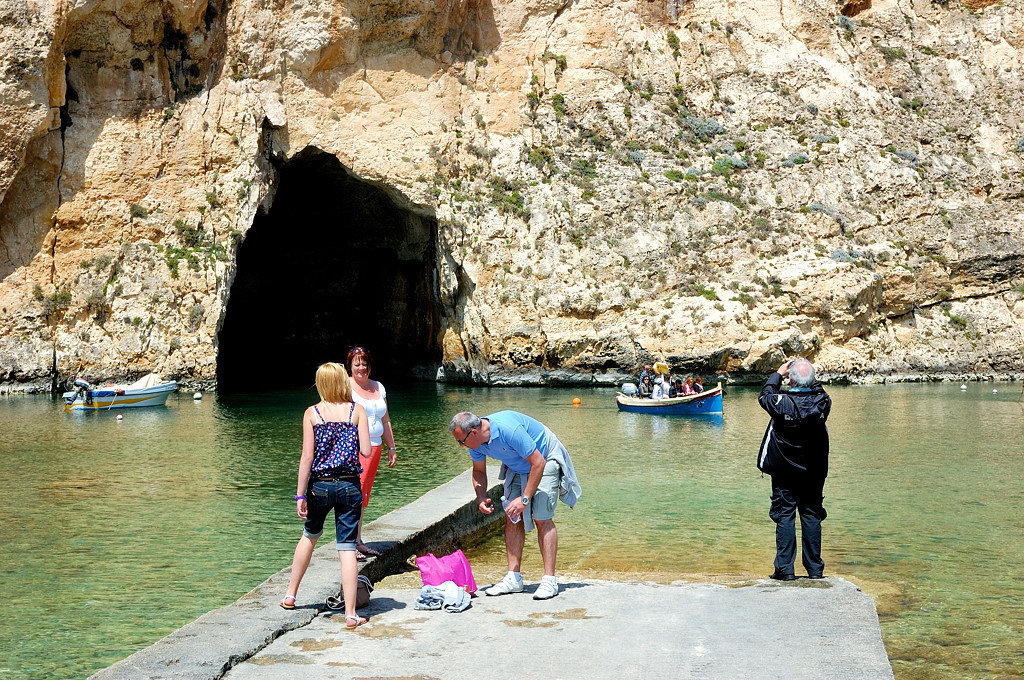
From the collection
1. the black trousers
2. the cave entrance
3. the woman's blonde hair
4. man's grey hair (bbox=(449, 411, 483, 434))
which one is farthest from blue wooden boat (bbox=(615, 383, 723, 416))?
the woman's blonde hair

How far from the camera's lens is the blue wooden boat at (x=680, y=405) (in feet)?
92.7

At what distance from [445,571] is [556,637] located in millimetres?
1330

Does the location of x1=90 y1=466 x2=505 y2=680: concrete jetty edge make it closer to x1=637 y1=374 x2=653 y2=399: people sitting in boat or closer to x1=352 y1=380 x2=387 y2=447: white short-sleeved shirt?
x1=352 y1=380 x2=387 y2=447: white short-sleeved shirt

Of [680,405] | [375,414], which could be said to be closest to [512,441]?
[375,414]

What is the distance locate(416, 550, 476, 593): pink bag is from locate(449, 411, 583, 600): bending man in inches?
8.3

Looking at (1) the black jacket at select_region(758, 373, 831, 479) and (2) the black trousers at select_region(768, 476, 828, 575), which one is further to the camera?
(2) the black trousers at select_region(768, 476, 828, 575)

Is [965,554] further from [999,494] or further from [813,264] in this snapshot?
[813,264]

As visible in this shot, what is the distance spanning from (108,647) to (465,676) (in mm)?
3358

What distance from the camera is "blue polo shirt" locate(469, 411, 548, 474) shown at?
7297 millimetres

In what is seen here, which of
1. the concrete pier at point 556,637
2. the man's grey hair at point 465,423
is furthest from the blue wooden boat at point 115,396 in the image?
the man's grey hair at point 465,423

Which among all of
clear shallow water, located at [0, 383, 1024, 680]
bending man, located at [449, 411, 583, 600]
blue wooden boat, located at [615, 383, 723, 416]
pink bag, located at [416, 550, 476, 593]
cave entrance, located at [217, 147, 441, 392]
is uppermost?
cave entrance, located at [217, 147, 441, 392]

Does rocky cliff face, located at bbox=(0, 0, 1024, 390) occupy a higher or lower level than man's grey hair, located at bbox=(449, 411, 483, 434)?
higher

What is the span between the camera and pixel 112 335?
39.8m

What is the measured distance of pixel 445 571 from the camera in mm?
7250
